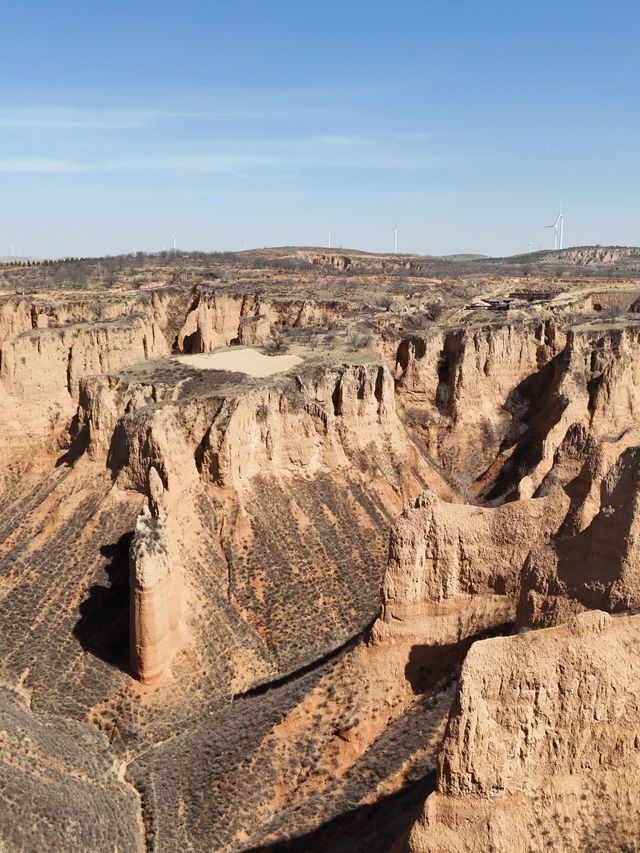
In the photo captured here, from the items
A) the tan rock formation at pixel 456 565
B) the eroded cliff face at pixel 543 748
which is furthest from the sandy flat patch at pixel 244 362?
the eroded cliff face at pixel 543 748

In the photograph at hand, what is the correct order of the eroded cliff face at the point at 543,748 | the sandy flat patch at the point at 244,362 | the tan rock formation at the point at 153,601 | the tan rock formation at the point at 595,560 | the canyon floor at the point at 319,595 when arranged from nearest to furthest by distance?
the eroded cliff face at the point at 543,748 < the canyon floor at the point at 319,595 < the tan rock formation at the point at 595,560 < the tan rock formation at the point at 153,601 < the sandy flat patch at the point at 244,362

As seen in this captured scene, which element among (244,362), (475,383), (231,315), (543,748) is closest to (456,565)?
(543,748)

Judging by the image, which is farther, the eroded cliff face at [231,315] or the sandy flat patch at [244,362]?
the eroded cliff face at [231,315]

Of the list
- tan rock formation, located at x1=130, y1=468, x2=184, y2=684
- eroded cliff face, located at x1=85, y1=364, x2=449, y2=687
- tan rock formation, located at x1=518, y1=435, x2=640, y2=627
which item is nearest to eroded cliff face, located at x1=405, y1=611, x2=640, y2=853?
tan rock formation, located at x1=518, y1=435, x2=640, y2=627

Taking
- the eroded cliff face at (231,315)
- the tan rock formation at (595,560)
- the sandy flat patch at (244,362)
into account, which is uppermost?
the eroded cliff face at (231,315)

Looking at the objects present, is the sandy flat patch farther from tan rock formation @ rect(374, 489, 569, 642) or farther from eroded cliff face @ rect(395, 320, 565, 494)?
tan rock formation @ rect(374, 489, 569, 642)

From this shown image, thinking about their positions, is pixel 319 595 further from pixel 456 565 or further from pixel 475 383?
pixel 475 383

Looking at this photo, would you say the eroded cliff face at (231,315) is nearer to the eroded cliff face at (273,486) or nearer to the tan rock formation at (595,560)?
the eroded cliff face at (273,486)
